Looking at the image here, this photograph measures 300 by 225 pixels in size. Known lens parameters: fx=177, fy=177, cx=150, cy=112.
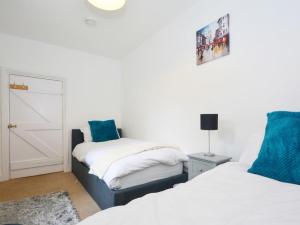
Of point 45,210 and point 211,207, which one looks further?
point 45,210

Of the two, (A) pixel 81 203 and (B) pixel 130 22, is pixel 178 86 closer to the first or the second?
(B) pixel 130 22

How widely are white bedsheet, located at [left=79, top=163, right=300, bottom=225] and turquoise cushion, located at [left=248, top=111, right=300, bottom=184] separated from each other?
0.07 meters

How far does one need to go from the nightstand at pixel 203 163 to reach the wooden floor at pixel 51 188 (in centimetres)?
116

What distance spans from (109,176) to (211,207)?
3.87ft

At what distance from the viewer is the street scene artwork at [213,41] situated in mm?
1969

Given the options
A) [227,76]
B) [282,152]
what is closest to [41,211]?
[282,152]

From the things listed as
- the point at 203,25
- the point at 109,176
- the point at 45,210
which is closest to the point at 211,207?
the point at 109,176

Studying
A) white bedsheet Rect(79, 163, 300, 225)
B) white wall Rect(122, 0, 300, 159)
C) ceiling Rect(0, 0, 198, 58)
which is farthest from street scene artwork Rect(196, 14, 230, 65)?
white bedsheet Rect(79, 163, 300, 225)

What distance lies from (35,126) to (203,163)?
120 inches

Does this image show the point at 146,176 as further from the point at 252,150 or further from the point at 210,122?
the point at 252,150

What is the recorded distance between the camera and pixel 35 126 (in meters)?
3.27

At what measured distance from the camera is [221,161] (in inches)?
67.8

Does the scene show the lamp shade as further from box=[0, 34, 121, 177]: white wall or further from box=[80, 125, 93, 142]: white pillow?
box=[0, 34, 121, 177]: white wall

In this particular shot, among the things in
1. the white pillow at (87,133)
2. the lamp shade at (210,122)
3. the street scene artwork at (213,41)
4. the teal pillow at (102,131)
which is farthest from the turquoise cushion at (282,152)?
the white pillow at (87,133)
